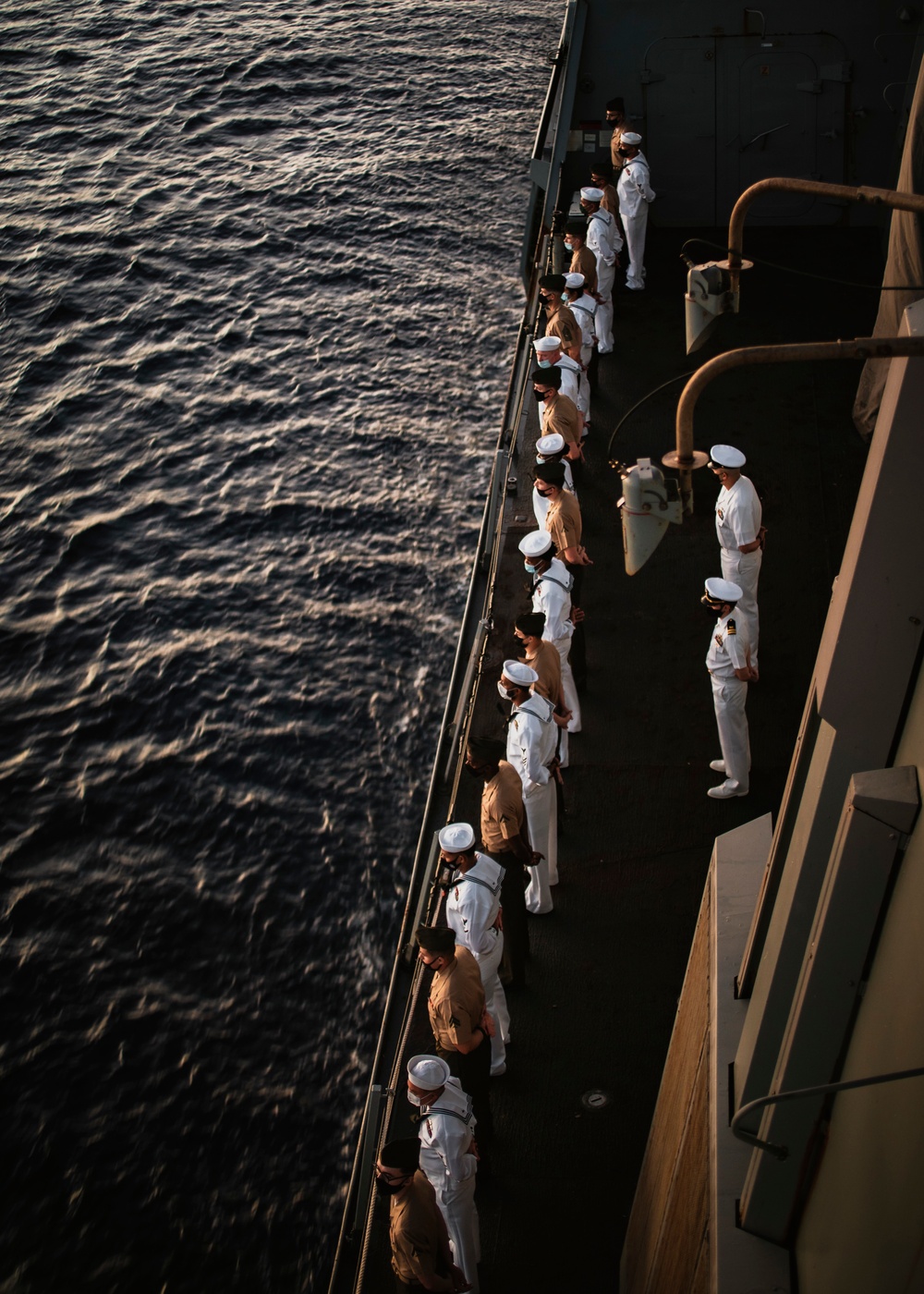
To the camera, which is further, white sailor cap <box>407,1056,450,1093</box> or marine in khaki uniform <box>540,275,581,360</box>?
marine in khaki uniform <box>540,275,581,360</box>

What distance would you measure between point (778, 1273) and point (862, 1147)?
99 cm

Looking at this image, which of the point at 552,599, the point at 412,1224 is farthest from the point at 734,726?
the point at 412,1224

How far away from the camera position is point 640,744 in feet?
27.2

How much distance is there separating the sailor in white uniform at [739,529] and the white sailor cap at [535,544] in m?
1.21

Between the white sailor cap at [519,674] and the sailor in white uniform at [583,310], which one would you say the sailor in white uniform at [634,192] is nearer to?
the sailor in white uniform at [583,310]

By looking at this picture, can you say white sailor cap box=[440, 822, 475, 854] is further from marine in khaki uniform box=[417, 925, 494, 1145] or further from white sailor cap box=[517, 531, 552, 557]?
white sailor cap box=[517, 531, 552, 557]

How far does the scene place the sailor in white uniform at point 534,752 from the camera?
706 centimetres

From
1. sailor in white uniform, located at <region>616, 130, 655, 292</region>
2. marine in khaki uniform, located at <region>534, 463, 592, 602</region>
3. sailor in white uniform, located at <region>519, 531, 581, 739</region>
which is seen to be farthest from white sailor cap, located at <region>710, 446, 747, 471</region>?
sailor in white uniform, located at <region>616, 130, 655, 292</region>

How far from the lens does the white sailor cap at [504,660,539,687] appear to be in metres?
7.08

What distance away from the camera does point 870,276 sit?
1259cm

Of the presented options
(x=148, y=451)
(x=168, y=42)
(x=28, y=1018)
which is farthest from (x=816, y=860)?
(x=168, y=42)

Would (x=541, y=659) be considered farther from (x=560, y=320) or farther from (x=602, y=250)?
(x=602, y=250)

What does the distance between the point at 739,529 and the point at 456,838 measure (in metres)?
3.12

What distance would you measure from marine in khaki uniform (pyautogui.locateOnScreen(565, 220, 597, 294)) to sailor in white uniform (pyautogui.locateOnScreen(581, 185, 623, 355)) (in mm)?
438
